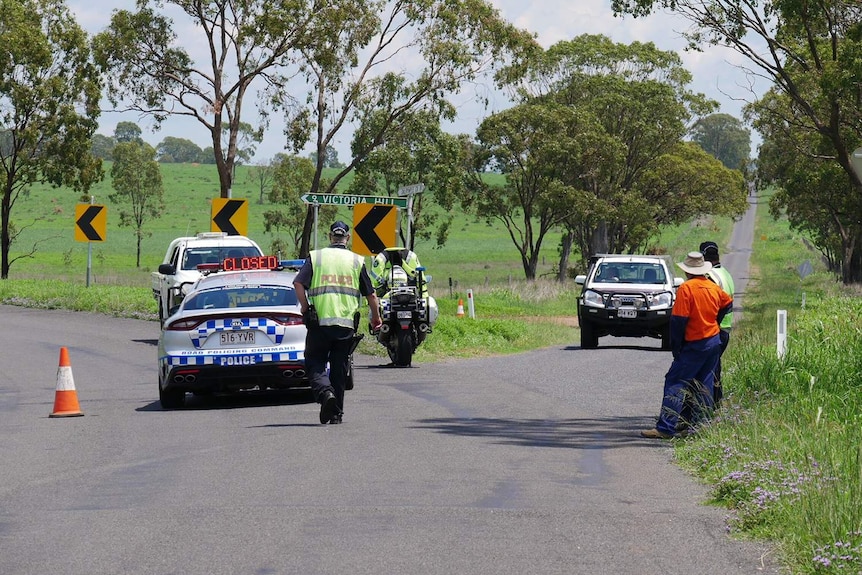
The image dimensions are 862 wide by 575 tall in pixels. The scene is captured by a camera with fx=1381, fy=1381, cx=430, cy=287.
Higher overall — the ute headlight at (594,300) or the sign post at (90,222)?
the sign post at (90,222)

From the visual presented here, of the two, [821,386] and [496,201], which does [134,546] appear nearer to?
[821,386]

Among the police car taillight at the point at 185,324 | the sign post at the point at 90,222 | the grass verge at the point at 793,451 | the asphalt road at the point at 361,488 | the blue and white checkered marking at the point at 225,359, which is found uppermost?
the sign post at the point at 90,222

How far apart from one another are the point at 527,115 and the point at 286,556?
5450 centimetres

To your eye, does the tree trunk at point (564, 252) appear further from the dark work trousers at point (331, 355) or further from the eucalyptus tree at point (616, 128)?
the dark work trousers at point (331, 355)

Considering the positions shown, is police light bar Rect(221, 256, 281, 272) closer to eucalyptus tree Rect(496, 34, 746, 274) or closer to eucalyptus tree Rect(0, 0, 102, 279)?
eucalyptus tree Rect(0, 0, 102, 279)

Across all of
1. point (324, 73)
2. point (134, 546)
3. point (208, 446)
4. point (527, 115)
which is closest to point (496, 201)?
point (527, 115)

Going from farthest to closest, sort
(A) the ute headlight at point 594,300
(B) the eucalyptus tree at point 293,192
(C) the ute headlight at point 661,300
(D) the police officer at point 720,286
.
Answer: (B) the eucalyptus tree at point 293,192
(A) the ute headlight at point 594,300
(C) the ute headlight at point 661,300
(D) the police officer at point 720,286

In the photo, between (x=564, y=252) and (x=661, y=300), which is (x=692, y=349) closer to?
(x=661, y=300)

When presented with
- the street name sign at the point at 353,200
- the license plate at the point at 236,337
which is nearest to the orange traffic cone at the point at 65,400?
the license plate at the point at 236,337

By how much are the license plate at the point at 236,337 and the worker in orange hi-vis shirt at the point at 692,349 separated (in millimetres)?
4482

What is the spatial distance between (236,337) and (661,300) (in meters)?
12.9

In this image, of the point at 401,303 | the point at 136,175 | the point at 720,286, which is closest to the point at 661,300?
the point at 401,303

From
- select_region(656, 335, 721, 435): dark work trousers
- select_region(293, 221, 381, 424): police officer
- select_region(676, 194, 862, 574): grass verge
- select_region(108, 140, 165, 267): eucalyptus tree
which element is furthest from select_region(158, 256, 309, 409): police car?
select_region(108, 140, 165, 267): eucalyptus tree

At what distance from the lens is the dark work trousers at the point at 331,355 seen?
13.0m
